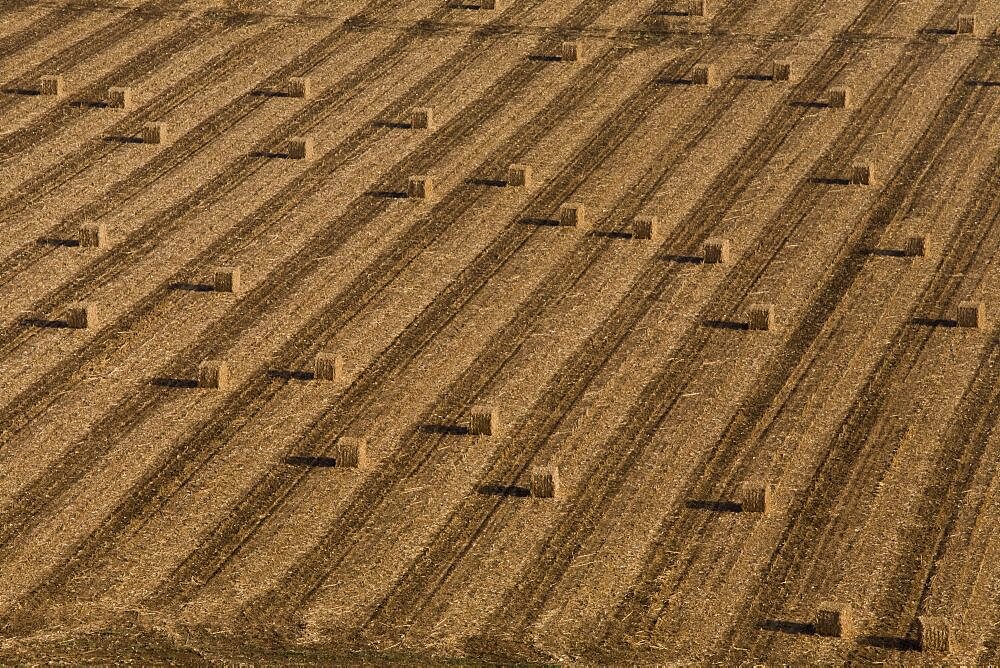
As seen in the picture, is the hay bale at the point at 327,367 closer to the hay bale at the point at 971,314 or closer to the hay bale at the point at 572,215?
the hay bale at the point at 572,215

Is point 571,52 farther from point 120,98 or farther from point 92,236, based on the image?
point 92,236

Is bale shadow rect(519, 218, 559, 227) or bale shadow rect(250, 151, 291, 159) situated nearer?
bale shadow rect(519, 218, 559, 227)

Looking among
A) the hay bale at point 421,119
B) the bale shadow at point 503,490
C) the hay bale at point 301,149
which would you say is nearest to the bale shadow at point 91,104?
the hay bale at point 301,149

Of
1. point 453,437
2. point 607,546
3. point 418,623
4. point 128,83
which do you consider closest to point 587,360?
point 453,437

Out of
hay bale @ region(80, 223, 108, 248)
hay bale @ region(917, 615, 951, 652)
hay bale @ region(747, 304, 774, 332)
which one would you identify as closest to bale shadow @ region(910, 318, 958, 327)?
hay bale @ region(747, 304, 774, 332)

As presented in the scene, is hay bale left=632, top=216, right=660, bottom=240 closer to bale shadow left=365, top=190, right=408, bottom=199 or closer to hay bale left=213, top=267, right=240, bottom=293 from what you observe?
bale shadow left=365, top=190, right=408, bottom=199
